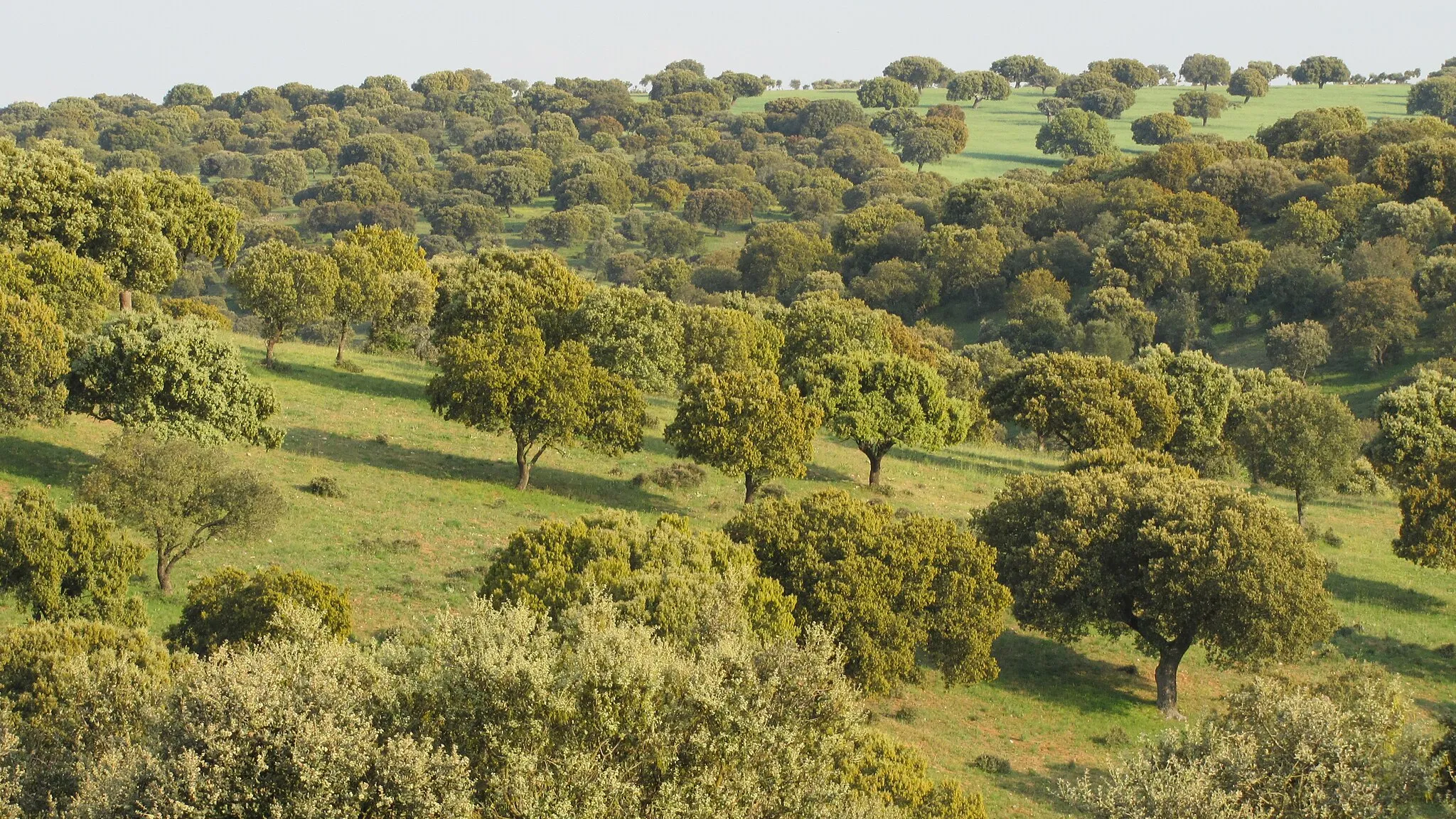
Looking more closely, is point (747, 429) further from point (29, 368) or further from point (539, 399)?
point (29, 368)

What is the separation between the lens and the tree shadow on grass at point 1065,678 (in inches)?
1753

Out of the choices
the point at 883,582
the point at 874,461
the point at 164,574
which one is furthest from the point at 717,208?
the point at 164,574

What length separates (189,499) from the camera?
39562 mm

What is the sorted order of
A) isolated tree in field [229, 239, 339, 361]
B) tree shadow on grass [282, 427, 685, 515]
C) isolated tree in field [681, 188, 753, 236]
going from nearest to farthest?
tree shadow on grass [282, 427, 685, 515] < isolated tree in field [229, 239, 339, 361] < isolated tree in field [681, 188, 753, 236]

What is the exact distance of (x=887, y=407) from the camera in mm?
62750

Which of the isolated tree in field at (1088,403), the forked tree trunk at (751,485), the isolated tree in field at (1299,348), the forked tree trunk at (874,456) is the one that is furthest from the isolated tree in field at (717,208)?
the forked tree trunk at (751,485)

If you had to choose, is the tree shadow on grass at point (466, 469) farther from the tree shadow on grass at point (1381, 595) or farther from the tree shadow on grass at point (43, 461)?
the tree shadow on grass at point (1381, 595)

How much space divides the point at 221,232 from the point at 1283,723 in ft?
222

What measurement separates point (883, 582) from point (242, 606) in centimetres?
2054

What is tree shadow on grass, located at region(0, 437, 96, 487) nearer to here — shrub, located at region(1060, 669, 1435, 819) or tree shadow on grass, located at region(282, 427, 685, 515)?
tree shadow on grass, located at region(282, 427, 685, 515)

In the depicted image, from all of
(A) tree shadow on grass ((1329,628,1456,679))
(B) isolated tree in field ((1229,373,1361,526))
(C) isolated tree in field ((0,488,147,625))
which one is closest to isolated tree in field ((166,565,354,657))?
(C) isolated tree in field ((0,488,147,625))

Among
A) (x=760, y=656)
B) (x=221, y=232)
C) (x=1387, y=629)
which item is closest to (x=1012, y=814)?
(x=760, y=656)

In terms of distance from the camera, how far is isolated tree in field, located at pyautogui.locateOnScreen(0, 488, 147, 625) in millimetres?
34531

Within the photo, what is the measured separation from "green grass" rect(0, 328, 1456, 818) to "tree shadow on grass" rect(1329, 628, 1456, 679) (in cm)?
9
